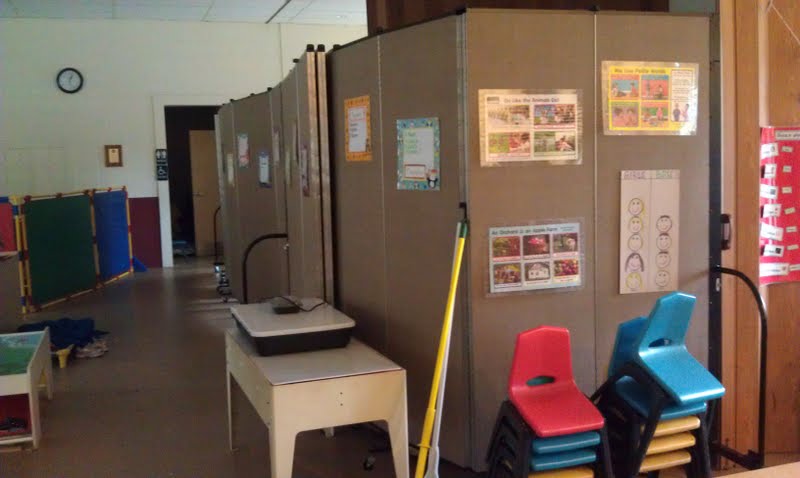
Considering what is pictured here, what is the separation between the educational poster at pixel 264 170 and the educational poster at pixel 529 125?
327 centimetres

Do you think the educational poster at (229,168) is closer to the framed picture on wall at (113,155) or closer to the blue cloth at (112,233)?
the blue cloth at (112,233)

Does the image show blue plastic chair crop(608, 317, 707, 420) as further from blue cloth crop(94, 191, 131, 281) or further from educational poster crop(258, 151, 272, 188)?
blue cloth crop(94, 191, 131, 281)

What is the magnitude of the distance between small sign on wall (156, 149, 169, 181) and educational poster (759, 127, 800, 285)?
8.36 m

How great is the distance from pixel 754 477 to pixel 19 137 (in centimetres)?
997

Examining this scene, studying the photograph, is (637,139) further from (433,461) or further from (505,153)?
(433,461)

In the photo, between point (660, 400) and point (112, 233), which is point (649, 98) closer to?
point (660, 400)

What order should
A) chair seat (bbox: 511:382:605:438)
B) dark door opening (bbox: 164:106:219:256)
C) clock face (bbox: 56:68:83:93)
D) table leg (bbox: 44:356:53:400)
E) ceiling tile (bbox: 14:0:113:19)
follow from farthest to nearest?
dark door opening (bbox: 164:106:219:256) < clock face (bbox: 56:68:83:93) < ceiling tile (bbox: 14:0:113:19) < table leg (bbox: 44:356:53:400) < chair seat (bbox: 511:382:605:438)

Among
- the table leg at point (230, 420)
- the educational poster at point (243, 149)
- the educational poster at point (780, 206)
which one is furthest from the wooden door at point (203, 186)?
the educational poster at point (780, 206)

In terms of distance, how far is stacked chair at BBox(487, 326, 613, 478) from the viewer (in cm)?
257

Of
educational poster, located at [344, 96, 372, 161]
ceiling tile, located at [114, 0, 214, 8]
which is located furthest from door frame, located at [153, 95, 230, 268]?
educational poster, located at [344, 96, 372, 161]

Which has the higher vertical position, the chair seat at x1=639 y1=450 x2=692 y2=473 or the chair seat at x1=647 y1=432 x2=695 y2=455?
the chair seat at x1=647 y1=432 x2=695 y2=455

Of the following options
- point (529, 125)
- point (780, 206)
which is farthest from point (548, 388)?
point (780, 206)

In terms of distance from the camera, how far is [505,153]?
3.17m

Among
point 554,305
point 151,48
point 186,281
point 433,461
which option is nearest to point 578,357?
point 554,305
